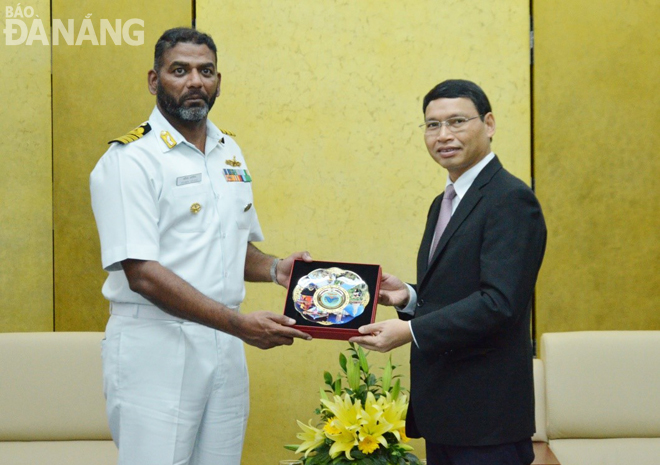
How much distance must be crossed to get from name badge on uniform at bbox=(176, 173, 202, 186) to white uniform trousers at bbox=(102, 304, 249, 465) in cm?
39

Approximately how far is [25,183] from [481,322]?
2600 millimetres

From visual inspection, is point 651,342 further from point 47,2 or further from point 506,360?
point 47,2

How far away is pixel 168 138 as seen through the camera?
2.59 metres

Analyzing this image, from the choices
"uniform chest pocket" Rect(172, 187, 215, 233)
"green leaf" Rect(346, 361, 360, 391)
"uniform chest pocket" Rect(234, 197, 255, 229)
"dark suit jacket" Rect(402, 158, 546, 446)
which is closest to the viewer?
"dark suit jacket" Rect(402, 158, 546, 446)

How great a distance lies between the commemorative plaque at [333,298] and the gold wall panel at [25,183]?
180cm

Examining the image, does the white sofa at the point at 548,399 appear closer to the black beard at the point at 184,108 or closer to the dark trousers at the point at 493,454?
the dark trousers at the point at 493,454

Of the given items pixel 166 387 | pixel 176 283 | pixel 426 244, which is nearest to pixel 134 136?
pixel 176 283

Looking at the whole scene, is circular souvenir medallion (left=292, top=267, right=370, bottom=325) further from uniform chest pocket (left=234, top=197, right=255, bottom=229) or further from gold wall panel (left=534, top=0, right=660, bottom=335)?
gold wall panel (left=534, top=0, right=660, bottom=335)

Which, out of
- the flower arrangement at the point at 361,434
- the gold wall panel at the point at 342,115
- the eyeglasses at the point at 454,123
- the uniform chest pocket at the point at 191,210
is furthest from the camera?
the gold wall panel at the point at 342,115

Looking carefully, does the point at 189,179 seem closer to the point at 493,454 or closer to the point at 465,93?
the point at 465,93

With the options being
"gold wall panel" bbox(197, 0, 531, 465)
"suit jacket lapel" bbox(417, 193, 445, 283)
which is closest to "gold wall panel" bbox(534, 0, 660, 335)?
"gold wall panel" bbox(197, 0, 531, 465)

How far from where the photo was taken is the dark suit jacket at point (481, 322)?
218cm

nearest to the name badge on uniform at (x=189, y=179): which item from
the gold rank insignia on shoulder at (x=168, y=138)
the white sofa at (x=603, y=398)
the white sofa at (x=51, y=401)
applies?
the gold rank insignia on shoulder at (x=168, y=138)

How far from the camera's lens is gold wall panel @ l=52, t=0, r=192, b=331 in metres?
3.86
